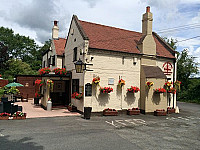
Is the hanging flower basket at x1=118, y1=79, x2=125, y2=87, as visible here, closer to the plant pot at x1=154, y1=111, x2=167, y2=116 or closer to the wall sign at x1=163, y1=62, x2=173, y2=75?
the plant pot at x1=154, y1=111, x2=167, y2=116

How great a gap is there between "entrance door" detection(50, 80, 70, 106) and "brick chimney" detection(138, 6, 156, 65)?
827cm

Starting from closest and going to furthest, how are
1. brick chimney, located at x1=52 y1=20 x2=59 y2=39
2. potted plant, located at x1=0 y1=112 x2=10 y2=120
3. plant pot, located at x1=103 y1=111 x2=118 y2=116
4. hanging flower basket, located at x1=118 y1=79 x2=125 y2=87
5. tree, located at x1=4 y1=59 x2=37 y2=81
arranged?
potted plant, located at x1=0 y1=112 x2=10 y2=120 < plant pot, located at x1=103 y1=111 x2=118 y2=116 < hanging flower basket, located at x1=118 y1=79 x2=125 y2=87 < brick chimney, located at x1=52 y1=20 x2=59 y2=39 < tree, located at x1=4 y1=59 x2=37 y2=81

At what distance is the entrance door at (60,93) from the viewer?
17448 mm

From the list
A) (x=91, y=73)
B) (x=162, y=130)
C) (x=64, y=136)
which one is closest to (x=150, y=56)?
(x=91, y=73)

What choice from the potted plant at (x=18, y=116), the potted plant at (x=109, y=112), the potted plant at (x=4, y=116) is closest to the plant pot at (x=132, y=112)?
the potted plant at (x=109, y=112)

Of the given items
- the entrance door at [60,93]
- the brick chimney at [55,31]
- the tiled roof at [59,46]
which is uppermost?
the brick chimney at [55,31]

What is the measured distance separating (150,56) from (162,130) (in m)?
8.35

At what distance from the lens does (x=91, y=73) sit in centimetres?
1380

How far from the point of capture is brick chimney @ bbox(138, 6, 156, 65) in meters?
16.3

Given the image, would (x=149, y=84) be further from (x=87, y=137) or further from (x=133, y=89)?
(x=87, y=137)

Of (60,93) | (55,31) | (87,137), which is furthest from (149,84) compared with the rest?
(55,31)

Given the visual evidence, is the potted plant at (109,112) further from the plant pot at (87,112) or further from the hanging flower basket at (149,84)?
the hanging flower basket at (149,84)

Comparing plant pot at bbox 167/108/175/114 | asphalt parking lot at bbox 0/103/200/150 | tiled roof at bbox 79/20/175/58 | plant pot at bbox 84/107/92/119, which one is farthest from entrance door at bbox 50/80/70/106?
plant pot at bbox 167/108/175/114

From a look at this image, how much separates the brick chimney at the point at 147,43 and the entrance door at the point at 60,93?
27.1 feet
